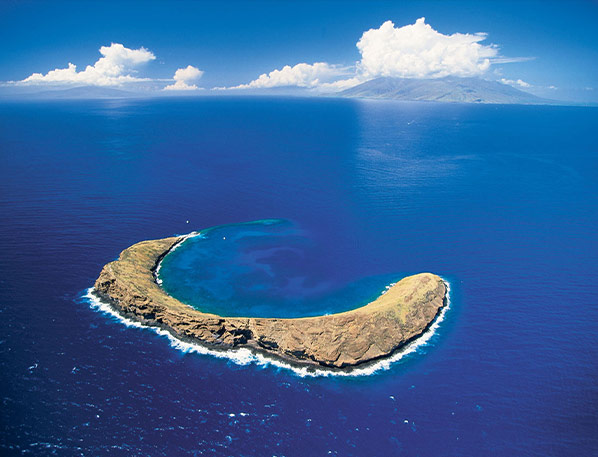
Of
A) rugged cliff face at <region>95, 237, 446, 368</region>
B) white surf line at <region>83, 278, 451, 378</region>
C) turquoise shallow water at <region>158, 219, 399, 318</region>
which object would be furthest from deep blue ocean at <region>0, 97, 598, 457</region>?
rugged cliff face at <region>95, 237, 446, 368</region>

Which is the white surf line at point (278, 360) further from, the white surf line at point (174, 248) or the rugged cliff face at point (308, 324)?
the white surf line at point (174, 248)

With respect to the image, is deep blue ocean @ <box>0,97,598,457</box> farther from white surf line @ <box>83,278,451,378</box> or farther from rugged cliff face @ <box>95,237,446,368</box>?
rugged cliff face @ <box>95,237,446,368</box>

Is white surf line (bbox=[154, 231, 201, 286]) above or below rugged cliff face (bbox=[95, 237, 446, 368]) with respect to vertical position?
above

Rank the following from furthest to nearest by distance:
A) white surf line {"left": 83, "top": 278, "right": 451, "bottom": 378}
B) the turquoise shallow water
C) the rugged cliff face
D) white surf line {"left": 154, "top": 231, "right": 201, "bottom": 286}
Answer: white surf line {"left": 154, "top": 231, "right": 201, "bottom": 286} → the turquoise shallow water → the rugged cliff face → white surf line {"left": 83, "top": 278, "right": 451, "bottom": 378}

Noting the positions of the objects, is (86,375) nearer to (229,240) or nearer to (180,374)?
(180,374)

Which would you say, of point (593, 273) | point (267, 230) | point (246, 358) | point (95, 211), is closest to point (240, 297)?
point (246, 358)

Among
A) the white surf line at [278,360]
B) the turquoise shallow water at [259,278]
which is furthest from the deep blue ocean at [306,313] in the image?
the white surf line at [278,360]

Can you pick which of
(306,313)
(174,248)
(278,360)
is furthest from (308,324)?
(174,248)

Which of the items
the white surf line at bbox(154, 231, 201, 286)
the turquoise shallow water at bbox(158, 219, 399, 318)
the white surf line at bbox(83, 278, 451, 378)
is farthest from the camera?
the white surf line at bbox(154, 231, 201, 286)
